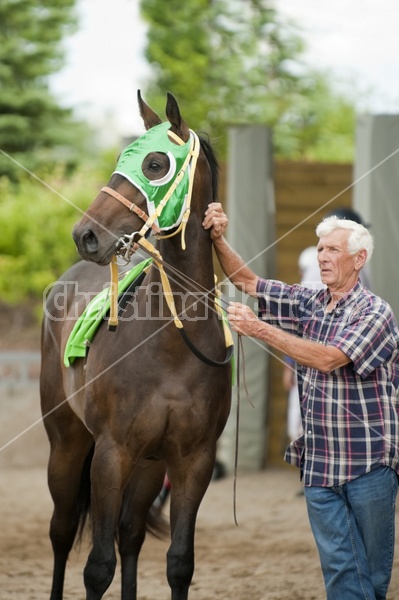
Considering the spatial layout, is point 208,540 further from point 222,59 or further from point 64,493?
point 222,59

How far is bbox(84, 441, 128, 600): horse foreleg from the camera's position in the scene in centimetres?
398

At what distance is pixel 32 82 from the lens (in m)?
18.2

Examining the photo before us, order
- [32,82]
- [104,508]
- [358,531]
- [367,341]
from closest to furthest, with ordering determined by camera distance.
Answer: [367,341]
[358,531]
[104,508]
[32,82]

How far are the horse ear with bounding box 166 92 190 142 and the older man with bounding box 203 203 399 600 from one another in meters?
0.73

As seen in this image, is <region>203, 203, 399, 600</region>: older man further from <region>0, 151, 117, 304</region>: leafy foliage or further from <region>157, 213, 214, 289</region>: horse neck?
<region>0, 151, 117, 304</region>: leafy foliage

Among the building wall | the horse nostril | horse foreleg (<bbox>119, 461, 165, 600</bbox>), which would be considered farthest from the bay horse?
the building wall

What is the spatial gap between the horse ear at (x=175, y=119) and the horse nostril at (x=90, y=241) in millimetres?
631

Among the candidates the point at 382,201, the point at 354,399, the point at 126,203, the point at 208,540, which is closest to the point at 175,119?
the point at 126,203

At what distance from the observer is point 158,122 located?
4039 mm

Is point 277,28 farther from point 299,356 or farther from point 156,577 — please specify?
point 299,356

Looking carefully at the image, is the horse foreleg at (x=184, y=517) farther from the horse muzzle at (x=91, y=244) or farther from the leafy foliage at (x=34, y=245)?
the leafy foliage at (x=34, y=245)

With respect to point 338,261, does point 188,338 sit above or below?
below

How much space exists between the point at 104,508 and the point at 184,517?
34 cm

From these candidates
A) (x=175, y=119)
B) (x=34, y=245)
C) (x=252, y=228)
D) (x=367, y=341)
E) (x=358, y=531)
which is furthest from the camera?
(x=34, y=245)
